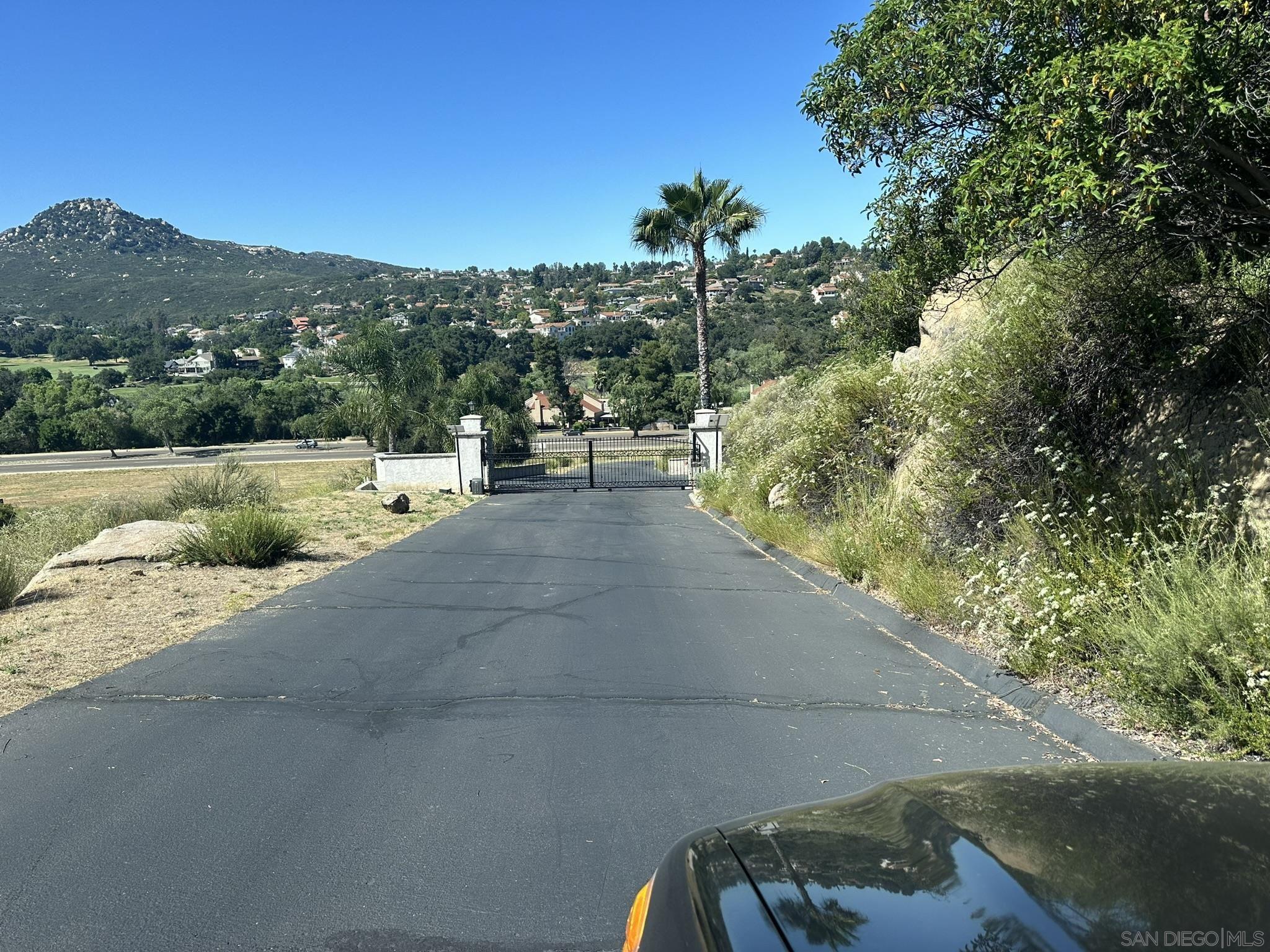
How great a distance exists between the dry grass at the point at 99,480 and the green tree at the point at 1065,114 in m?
28.5

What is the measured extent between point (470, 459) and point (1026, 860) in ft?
87.2

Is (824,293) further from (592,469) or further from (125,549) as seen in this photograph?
(125,549)

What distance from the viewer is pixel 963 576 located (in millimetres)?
8125

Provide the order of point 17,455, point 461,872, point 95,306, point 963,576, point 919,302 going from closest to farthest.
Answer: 1. point 461,872
2. point 963,576
3. point 919,302
4. point 17,455
5. point 95,306

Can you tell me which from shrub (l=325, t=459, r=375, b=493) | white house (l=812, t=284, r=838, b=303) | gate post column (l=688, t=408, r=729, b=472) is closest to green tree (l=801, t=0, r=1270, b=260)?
gate post column (l=688, t=408, r=729, b=472)

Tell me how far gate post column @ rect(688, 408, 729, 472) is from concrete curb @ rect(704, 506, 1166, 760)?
16.5 m

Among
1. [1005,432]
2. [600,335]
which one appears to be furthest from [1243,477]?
[600,335]

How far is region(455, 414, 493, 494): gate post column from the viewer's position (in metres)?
27.8

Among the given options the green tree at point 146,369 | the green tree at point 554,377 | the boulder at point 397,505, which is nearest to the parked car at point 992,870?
the boulder at point 397,505

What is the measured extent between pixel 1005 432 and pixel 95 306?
207778 millimetres

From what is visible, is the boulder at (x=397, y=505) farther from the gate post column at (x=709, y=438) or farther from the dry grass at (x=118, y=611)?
the gate post column at (x=709, y=438)

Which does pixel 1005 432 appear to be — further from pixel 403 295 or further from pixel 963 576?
pixel 403 295

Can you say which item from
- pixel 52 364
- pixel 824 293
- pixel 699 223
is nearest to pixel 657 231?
pixel 699 223

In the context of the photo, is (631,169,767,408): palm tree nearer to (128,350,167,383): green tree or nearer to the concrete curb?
the concrete curb
